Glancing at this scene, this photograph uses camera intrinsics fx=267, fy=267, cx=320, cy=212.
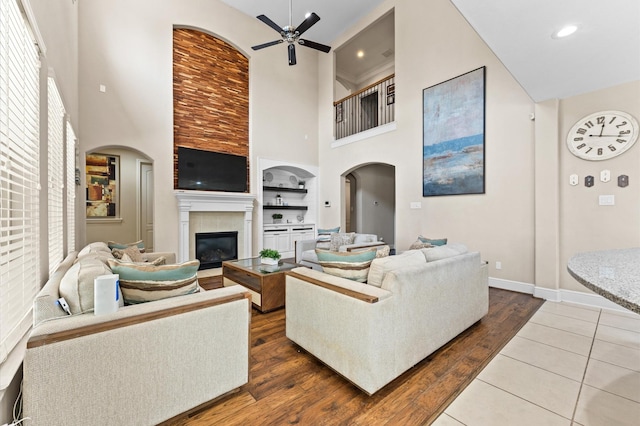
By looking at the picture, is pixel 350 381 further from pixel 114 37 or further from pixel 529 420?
pixel 114 37

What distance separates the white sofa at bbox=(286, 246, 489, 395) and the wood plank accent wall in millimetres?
4306

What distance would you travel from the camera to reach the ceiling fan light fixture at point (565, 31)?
2.10 metres

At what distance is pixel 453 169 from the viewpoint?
179 inches

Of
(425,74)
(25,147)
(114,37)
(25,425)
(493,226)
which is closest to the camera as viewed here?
(25,425)

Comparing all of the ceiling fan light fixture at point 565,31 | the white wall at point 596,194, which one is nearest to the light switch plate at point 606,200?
the white wall at point 596,194

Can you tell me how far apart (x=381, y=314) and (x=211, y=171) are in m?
4.90

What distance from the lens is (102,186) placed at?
18.8 ft

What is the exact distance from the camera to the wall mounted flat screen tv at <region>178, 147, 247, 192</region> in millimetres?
5215

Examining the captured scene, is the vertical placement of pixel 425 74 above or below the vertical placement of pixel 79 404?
above

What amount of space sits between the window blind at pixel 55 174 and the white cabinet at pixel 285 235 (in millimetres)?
4119

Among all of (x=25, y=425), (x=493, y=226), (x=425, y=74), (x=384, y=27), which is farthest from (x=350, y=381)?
(x=384, y=27)

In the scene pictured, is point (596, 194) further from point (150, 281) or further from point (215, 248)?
point (215, 248)

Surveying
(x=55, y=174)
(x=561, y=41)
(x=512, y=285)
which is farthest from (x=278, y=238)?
(x=561, y=41)

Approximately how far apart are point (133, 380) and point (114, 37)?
5.63m
